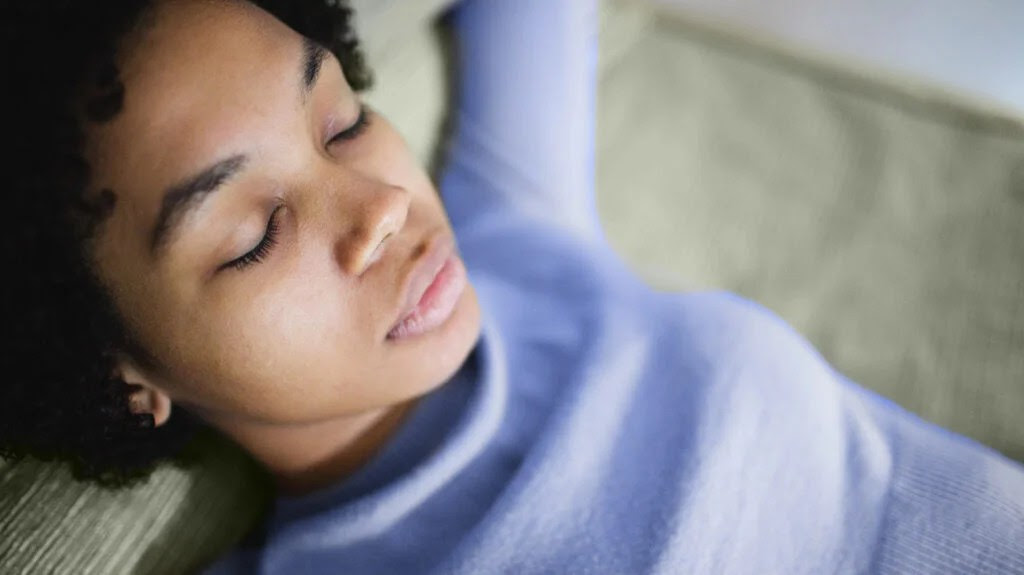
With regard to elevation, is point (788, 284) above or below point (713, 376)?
below

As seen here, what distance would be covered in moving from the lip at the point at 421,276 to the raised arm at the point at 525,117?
9.8 inches

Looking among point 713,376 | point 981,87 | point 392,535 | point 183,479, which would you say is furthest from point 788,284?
point 183,479

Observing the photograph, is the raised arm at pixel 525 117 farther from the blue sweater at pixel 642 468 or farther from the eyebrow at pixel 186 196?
the eyebrow at pixel 186 196

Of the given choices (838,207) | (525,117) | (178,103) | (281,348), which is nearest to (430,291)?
(281,348)

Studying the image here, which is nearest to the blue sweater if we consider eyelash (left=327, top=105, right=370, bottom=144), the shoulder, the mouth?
the shoulder

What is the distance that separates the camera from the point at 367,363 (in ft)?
1.80

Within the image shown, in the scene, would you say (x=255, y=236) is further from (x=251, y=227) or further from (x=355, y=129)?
(x=355, y=129)

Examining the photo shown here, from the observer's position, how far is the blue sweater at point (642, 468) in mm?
572

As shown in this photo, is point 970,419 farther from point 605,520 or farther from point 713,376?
point 605,520

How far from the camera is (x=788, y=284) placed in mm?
941

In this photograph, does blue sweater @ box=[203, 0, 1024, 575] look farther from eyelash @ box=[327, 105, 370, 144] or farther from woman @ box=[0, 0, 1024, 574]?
eyelash @ box=[327, 105, 370, 144]

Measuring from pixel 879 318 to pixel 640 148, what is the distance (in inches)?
16.2

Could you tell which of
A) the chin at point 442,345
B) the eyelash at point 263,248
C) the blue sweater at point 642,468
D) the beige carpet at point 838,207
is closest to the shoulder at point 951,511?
the blue sweater at point 642,468

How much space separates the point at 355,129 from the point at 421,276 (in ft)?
0.44
